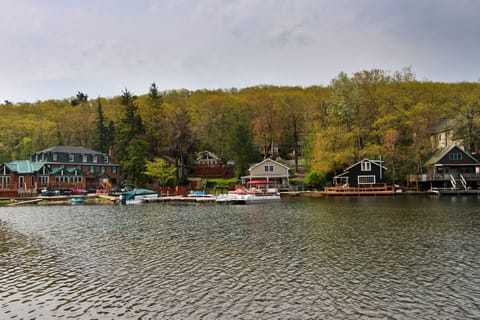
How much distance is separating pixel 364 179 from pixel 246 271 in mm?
49606

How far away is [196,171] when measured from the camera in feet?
261

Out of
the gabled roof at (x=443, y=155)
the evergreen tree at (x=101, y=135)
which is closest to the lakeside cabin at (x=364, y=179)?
the gabled roof at (x=443, y=155)

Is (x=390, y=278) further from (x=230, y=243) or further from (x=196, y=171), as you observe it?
(x=196, y=171)

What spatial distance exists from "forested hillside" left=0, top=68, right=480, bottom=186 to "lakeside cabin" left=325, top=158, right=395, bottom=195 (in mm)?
2913

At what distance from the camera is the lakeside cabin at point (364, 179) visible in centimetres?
6006

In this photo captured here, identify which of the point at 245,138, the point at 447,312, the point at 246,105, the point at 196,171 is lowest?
the point at 447,312

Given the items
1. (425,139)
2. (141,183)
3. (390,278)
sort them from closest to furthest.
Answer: (390,278)
(425,139)
(141,183)

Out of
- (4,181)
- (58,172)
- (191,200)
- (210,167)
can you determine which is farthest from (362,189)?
(4,181)

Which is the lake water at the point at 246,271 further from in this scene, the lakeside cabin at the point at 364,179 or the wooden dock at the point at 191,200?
the lakeside cabin at the point at 364,179

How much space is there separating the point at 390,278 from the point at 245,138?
61.3m

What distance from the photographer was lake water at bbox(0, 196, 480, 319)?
11578 mm

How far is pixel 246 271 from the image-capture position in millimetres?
15727

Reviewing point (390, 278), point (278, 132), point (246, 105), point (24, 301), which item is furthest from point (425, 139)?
point (24, 301)

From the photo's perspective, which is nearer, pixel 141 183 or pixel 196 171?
pixel 141 183
